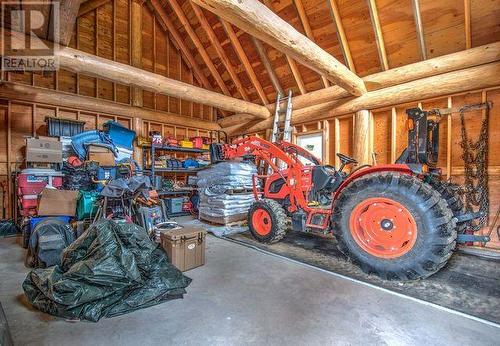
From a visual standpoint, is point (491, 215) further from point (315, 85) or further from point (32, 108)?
point (32, 108)

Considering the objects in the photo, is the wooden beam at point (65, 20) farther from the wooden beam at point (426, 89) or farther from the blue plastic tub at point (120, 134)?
the wooden beam at point (426, 89)

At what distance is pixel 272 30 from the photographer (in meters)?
2.91

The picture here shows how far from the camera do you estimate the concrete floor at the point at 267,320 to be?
1705 mm

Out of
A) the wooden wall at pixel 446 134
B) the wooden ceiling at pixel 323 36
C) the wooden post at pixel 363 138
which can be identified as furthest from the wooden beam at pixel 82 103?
the wooden post at pixel 363 138

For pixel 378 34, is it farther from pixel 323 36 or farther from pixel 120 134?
pixel 120 134

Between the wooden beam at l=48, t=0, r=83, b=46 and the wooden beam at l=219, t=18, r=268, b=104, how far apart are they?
3.34 metres

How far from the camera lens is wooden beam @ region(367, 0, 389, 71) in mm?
4066

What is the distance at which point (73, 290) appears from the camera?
1.93m

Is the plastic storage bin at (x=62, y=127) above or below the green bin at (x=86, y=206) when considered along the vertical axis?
above

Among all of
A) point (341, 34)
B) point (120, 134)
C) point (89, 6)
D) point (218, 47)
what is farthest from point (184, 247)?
point (89, 6)

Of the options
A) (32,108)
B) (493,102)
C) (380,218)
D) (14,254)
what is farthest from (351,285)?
(32,108)

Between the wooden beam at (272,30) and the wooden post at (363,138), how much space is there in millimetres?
1102

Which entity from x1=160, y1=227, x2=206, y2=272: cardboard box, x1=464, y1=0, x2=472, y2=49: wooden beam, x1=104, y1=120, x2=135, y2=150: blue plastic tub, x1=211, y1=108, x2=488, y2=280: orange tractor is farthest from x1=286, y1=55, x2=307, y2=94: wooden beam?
x1=160, y1=227, x2=206, y2=272: cardboard box

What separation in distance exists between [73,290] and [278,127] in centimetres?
555
